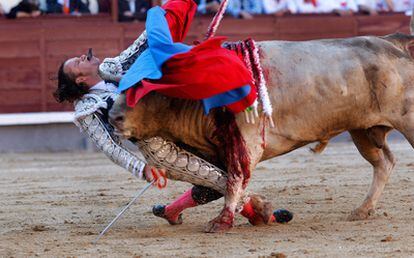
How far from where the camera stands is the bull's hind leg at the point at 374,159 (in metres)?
4.88

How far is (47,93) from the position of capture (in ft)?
31.7

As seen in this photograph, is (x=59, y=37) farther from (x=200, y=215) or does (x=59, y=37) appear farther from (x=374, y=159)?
(x=374, y=159)

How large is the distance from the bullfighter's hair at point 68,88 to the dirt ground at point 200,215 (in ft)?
2.14

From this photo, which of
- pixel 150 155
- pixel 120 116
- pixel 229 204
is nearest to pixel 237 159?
pixel 229 204

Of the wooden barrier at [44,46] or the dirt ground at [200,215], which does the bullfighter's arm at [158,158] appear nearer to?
the dirt ground at [200,215]

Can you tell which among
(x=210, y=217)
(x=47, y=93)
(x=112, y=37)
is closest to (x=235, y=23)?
(x=112, y=37)

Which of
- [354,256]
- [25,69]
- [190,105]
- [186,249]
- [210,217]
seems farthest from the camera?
[25,69]

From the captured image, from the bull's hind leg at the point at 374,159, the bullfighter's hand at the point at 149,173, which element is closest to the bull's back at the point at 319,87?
the bull's hind leg at the point at 374,159

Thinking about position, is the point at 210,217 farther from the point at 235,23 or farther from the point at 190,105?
the point at 235,23

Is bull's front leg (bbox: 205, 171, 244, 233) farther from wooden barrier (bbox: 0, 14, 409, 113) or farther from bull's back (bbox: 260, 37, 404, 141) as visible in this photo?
wooden barrier (bbox: 0, 14, 409, 113)

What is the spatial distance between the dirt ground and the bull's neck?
455 mm

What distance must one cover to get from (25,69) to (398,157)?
150 inches

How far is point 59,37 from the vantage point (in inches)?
377

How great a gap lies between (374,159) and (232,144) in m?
0.92
